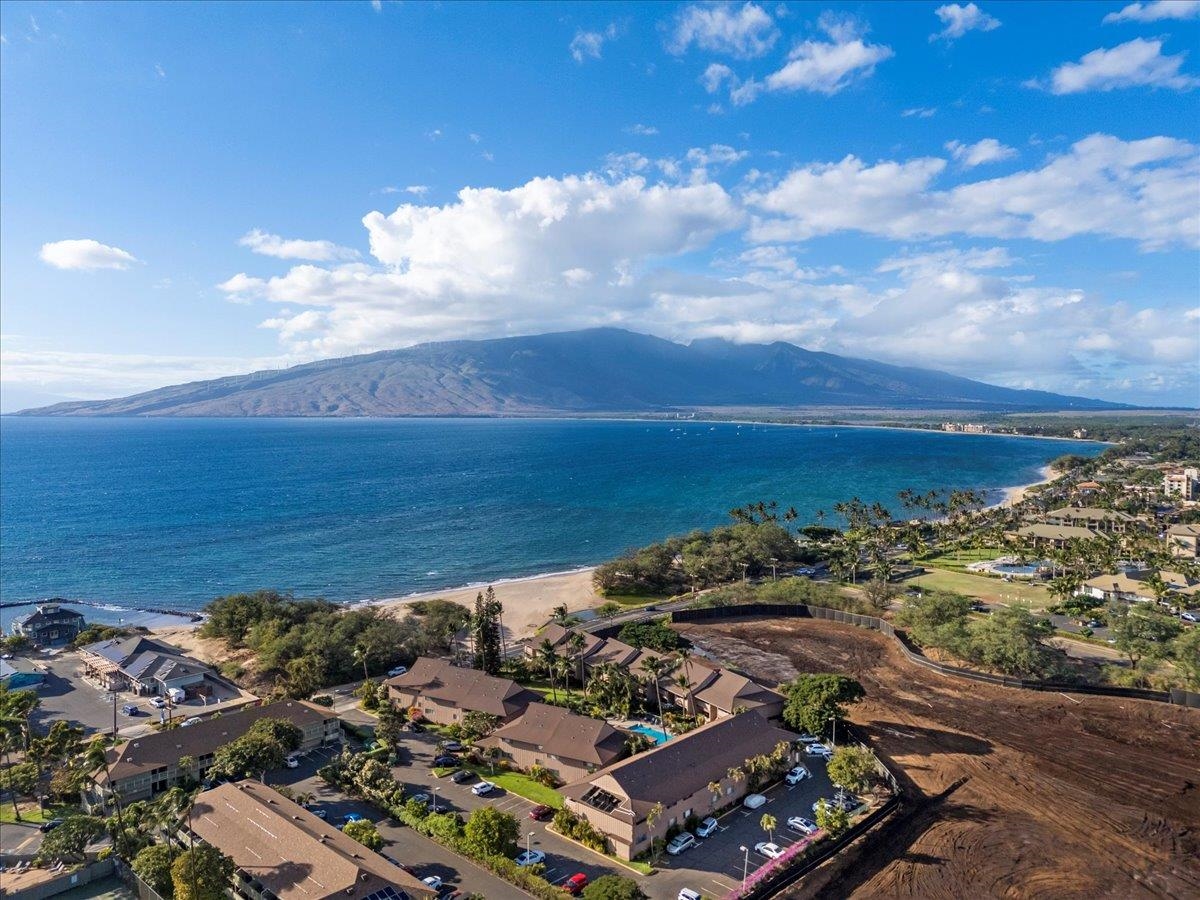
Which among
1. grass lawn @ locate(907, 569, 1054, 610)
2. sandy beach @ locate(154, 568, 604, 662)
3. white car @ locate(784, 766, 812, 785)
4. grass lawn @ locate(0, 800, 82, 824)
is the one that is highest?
white car @ locate(784, 766, 812, 785)

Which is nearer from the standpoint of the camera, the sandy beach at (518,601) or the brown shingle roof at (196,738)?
the brown shingle roof at (196,738)

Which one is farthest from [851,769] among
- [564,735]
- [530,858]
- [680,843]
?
[530,858]

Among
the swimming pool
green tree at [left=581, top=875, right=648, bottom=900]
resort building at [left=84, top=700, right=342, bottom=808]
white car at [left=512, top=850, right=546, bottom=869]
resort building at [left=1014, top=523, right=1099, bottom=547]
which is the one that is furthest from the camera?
resort building at [left=1014, top=523, right=1099, bottom=547]

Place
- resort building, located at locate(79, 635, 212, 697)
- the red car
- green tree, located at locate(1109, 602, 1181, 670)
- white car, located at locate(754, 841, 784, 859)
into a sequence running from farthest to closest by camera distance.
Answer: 1. resort building, located at locate(79, 635, 212, 697)
2. green tree, located at locate(1109, 602, 1181, 670)
3. white car, located at locate(754, 841, 784, 859)
4. the red car

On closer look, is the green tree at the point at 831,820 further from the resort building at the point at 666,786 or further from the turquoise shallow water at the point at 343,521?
the turquoise shallow water at the point at 343,521

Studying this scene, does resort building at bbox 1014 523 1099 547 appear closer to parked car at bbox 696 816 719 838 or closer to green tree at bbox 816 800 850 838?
green tree at bbox 816 800 850 838

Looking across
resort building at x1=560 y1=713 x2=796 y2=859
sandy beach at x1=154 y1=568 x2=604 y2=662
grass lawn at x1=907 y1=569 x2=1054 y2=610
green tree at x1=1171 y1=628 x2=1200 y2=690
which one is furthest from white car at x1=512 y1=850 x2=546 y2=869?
grass lawn at x1=907 y1=569 x2=1054 y2=610

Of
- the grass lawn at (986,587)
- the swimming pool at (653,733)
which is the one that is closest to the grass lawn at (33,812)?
the swimming pool at (653,733)

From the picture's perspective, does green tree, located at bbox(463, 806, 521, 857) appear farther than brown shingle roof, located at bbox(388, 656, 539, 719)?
No

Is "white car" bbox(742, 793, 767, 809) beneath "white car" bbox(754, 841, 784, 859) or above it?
beneath
